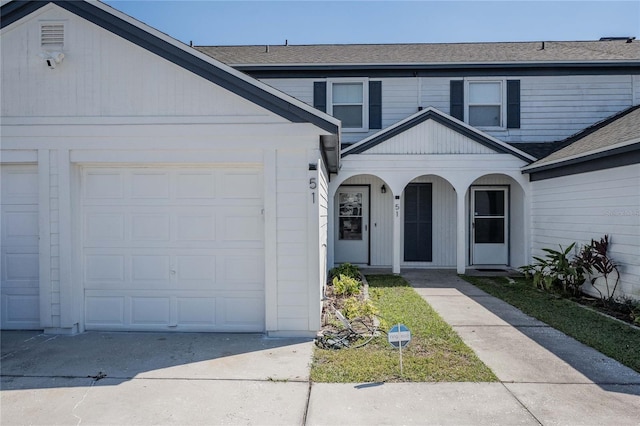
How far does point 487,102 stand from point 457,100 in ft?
2.91

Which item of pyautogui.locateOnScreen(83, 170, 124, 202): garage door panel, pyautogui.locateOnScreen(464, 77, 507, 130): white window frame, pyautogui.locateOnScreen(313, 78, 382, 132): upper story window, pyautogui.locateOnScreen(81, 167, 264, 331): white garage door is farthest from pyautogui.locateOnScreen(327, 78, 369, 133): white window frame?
pyautogui.locateOnScreen(83, 170, 124, 202): garage door panel

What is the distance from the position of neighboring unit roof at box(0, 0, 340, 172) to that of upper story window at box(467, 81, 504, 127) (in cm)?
782

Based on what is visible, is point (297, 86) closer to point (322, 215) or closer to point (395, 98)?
point (395, 98)

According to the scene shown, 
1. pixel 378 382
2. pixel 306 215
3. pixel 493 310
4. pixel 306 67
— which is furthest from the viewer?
pixel 306 67

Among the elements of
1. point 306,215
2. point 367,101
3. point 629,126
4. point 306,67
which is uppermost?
point 306,67

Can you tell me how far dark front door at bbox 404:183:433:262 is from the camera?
39.3 feet

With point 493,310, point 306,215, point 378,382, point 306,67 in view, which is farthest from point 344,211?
point 378,382

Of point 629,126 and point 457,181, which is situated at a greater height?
point 629,126

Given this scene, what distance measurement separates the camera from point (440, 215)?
11961 millimetres

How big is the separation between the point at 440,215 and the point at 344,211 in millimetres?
2830

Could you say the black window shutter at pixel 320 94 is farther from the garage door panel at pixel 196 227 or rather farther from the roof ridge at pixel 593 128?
the garage door panel at pixel 196 227

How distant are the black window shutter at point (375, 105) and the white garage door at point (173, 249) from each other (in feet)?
22.9

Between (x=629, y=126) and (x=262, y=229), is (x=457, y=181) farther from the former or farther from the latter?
(x=262, y=229)

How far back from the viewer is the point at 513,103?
11898mm
